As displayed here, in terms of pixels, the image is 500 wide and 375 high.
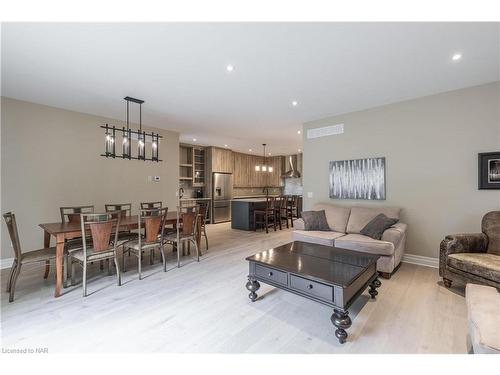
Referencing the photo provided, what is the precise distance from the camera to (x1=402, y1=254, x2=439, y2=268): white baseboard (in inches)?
140

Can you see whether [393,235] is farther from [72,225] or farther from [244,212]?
[72,225]

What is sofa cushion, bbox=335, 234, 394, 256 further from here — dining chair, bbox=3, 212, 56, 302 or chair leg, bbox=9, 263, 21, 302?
chair leg, bbox=9, 263, 21, 302

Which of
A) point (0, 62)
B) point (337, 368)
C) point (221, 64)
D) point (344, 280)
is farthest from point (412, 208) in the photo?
point (0, 62)

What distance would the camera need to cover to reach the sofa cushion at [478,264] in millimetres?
2316

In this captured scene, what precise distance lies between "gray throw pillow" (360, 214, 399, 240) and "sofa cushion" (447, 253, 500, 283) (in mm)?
812

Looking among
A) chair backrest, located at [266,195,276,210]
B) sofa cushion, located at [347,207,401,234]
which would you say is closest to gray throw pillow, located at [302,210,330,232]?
sofa cushion, located at [347,207,401,234]

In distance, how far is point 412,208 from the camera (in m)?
3.80

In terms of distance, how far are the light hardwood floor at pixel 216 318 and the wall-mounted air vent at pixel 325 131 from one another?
113 inches

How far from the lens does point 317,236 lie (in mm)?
3764

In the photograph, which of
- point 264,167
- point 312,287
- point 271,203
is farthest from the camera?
point 264,167

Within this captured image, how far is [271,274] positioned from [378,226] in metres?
2.13

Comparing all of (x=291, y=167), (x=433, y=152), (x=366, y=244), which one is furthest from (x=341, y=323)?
(x=291, y=167)

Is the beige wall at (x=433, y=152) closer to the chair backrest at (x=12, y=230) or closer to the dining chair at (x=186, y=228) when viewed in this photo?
the dining chair at (x=186, y=228)
